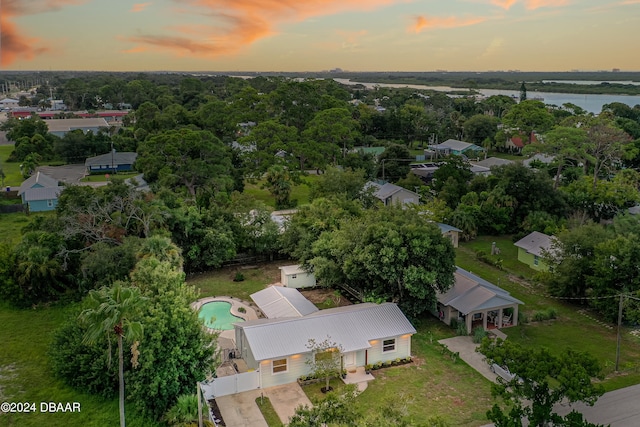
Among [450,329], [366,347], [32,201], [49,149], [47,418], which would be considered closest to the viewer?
[47,418]

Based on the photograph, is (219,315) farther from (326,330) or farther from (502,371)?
(502,371)

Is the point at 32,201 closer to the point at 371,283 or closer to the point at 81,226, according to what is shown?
the point at 81,226

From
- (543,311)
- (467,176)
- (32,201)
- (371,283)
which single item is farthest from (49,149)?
(543,311)

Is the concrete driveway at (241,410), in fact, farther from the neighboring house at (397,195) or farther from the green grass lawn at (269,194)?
the neighboring house at (397,195)

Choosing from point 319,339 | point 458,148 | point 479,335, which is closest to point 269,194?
point 479,335

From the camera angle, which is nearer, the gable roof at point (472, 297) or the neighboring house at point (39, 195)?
the gable roof at point (472, 297)

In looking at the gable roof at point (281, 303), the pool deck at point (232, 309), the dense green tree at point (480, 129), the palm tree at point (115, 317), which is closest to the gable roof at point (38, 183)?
the pool deck at point (232, 309)
